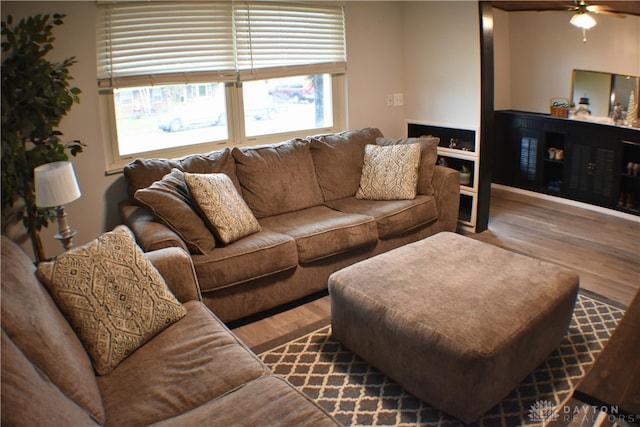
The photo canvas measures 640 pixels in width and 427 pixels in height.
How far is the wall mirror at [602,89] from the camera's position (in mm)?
4902

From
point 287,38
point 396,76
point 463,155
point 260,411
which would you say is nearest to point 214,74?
point 287,38

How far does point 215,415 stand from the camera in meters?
1.61

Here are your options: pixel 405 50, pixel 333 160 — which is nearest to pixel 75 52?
pixel 333 160

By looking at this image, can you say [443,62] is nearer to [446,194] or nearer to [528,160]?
[446,194]

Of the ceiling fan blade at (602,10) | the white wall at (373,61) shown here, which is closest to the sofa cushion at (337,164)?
the white wall at (373,61)

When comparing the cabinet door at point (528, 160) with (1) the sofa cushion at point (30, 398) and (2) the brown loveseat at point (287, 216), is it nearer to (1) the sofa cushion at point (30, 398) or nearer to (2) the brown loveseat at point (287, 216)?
(2) the brown loveseat at point (287, 216)

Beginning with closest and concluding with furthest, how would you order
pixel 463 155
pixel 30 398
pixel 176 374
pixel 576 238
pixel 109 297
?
1. pixel 30 398
2. pixel 176 374
3. pixel 109 297
4. pixel 576 238
5. pixel 463 155

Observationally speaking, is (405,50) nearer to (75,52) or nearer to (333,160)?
(333,160)

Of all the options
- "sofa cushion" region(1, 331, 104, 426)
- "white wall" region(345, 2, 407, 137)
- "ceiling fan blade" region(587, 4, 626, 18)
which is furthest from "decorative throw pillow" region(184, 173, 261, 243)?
"ceiling fan blade" region(587, 4, 626, 18)

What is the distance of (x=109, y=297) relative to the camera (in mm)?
2023

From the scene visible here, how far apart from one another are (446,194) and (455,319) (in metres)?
1.85

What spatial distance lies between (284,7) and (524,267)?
2.65 meters

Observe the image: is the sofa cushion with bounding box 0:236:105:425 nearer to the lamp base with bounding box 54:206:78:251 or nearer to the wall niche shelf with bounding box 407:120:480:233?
the lamp base with bounding box 54:206:78:251

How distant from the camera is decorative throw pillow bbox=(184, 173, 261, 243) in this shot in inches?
117
